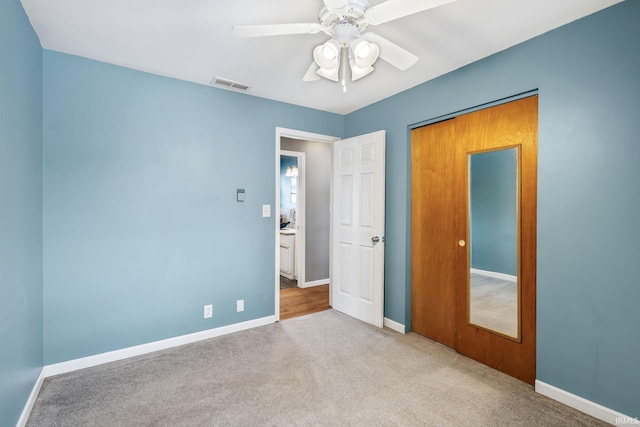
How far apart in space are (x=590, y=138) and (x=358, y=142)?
80.5 inches

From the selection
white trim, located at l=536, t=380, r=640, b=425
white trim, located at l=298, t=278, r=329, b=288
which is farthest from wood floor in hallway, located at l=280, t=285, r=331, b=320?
white trim, located at l=536, t=380, r=640, b=425

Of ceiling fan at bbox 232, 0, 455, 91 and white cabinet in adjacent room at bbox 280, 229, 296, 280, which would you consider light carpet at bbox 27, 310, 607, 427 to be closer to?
ceiling fan at bbox 232, 0, 455, 91

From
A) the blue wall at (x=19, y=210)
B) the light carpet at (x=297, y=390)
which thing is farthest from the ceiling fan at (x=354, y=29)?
the light carpet at (x=297, y=390)

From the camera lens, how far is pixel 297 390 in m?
2.14


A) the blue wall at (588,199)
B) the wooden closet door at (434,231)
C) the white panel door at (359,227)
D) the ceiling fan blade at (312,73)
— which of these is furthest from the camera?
the white panel door at (359,227)

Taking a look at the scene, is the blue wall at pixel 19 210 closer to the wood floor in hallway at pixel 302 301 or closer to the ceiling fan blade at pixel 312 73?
the ceiling fan blade at pixel 312 73

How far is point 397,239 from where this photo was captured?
10.6 ft

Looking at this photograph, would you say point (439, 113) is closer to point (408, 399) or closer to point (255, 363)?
point (408, 399)

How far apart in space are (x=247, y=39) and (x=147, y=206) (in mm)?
1653

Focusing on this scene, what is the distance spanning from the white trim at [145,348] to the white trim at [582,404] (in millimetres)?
2477

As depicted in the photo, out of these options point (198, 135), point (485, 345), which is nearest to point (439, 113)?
point (485, 345)

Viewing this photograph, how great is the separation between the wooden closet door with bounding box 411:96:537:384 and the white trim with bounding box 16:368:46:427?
3.07 meters

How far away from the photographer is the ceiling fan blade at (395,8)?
4.20 ft

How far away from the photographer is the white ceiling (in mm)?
1822
